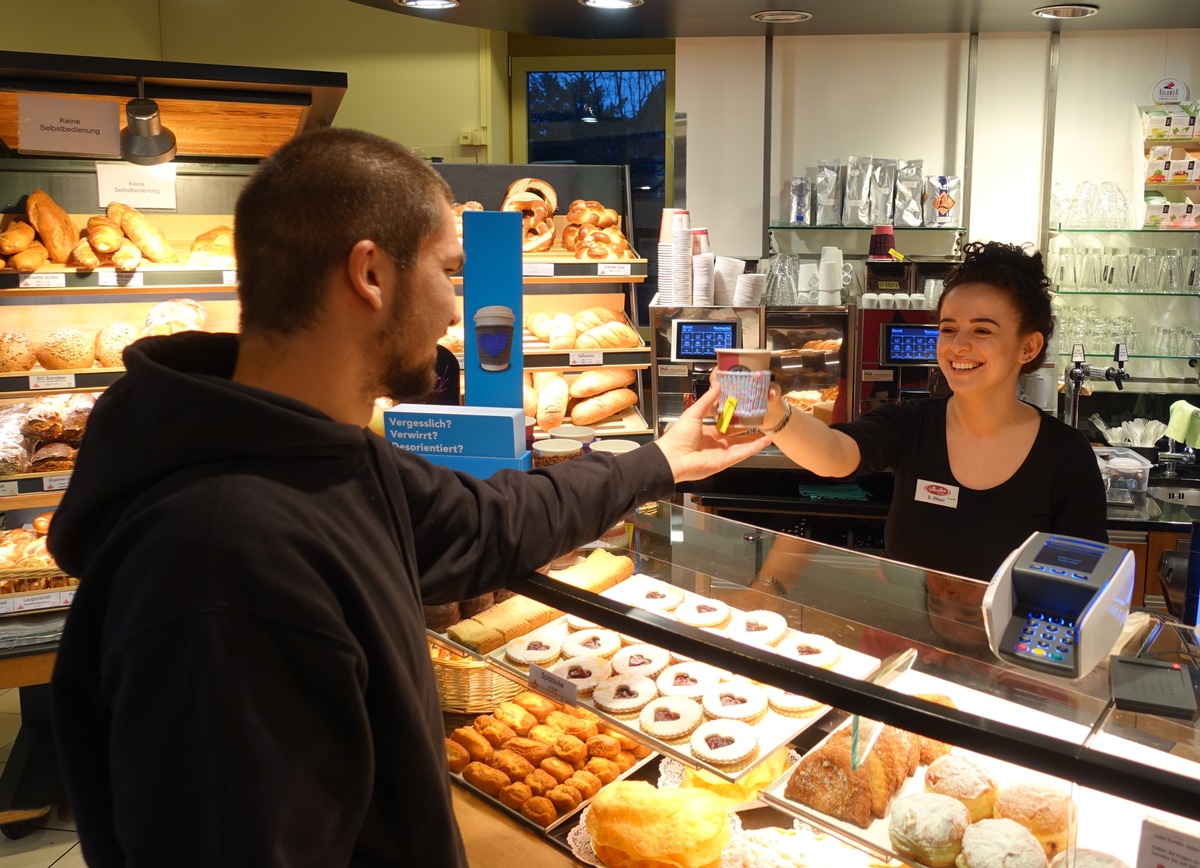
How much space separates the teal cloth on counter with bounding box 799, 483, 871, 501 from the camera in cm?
410

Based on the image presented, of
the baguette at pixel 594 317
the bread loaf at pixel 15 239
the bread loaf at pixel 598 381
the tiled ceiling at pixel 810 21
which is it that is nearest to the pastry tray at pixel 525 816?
the bread loaf at pixel 598 381

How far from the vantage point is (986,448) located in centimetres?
255

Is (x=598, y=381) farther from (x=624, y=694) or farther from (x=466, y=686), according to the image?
(x=624, y=694)

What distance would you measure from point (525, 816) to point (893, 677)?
2.87ft

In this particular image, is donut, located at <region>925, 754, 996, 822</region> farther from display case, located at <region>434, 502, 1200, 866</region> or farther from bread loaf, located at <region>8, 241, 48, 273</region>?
bread loaf, located at <region>8, 241, 48, 273</region>

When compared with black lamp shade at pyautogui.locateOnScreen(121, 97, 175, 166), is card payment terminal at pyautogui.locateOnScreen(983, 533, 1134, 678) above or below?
below

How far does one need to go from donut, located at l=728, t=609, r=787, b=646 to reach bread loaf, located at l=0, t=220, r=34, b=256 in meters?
3.21

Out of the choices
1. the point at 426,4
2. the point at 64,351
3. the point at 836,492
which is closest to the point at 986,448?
the point at 836,492

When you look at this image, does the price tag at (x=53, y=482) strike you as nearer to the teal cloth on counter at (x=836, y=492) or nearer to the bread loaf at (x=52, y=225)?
the bread loaf at (x=52, y=225)

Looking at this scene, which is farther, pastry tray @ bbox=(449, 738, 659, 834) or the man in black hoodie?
pastry tray @ bbox=(449, 738, 659, 834)

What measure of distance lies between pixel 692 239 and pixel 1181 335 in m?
2.43

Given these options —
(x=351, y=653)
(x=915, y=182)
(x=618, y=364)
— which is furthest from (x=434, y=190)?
(x=915, y=182)

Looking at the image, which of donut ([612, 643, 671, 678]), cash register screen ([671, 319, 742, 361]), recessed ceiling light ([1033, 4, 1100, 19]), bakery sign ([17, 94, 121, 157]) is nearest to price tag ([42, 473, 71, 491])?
bakery sign ([17, 94, 121, 157])

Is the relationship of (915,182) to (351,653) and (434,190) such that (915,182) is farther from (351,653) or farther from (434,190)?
(351,653)
